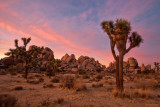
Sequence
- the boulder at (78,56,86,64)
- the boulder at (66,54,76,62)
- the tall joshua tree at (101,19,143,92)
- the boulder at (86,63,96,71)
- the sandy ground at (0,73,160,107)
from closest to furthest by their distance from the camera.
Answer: the sandy ground at (0,73,160,107) < the tall joshua tree at (101,19,143,92) < the boulder at (86,63,96,71) < the boulder at (66,54,76,62) < the boulder at (78,56,86,64)

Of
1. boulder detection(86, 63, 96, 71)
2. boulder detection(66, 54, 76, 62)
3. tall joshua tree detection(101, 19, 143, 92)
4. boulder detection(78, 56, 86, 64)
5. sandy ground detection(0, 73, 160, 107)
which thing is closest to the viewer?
sandy ground detection(0, 73, 160, 107)

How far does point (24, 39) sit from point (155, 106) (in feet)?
70.9

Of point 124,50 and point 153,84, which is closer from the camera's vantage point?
point 124,50

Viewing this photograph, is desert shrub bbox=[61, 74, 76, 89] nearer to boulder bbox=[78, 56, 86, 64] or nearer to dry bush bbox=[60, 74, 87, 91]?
dry bush bbox=[60, 74, 87, 91]

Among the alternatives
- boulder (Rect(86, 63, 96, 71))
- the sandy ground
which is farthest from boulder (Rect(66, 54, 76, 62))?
the sandy ground

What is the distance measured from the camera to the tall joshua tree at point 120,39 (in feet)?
30.8

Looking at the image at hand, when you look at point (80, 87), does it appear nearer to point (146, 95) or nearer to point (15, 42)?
point (146, 95)

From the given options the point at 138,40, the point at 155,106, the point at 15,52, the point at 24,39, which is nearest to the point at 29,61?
→ the point at 15,52

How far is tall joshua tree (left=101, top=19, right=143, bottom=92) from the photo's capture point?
370 inches

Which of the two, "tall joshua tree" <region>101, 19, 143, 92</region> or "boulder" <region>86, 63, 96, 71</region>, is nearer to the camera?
"tall joshua tree" <region>101, 19, 143, 92</region>

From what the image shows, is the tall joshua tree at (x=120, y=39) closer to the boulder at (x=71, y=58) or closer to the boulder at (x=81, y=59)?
the boulder at (x=71, y=58)

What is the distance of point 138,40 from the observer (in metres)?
9.94

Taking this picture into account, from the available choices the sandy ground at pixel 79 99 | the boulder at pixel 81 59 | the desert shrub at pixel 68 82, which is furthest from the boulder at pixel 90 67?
the sandy ground at pixel 79 99

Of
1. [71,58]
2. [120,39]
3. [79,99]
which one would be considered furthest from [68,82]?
[71,58]
